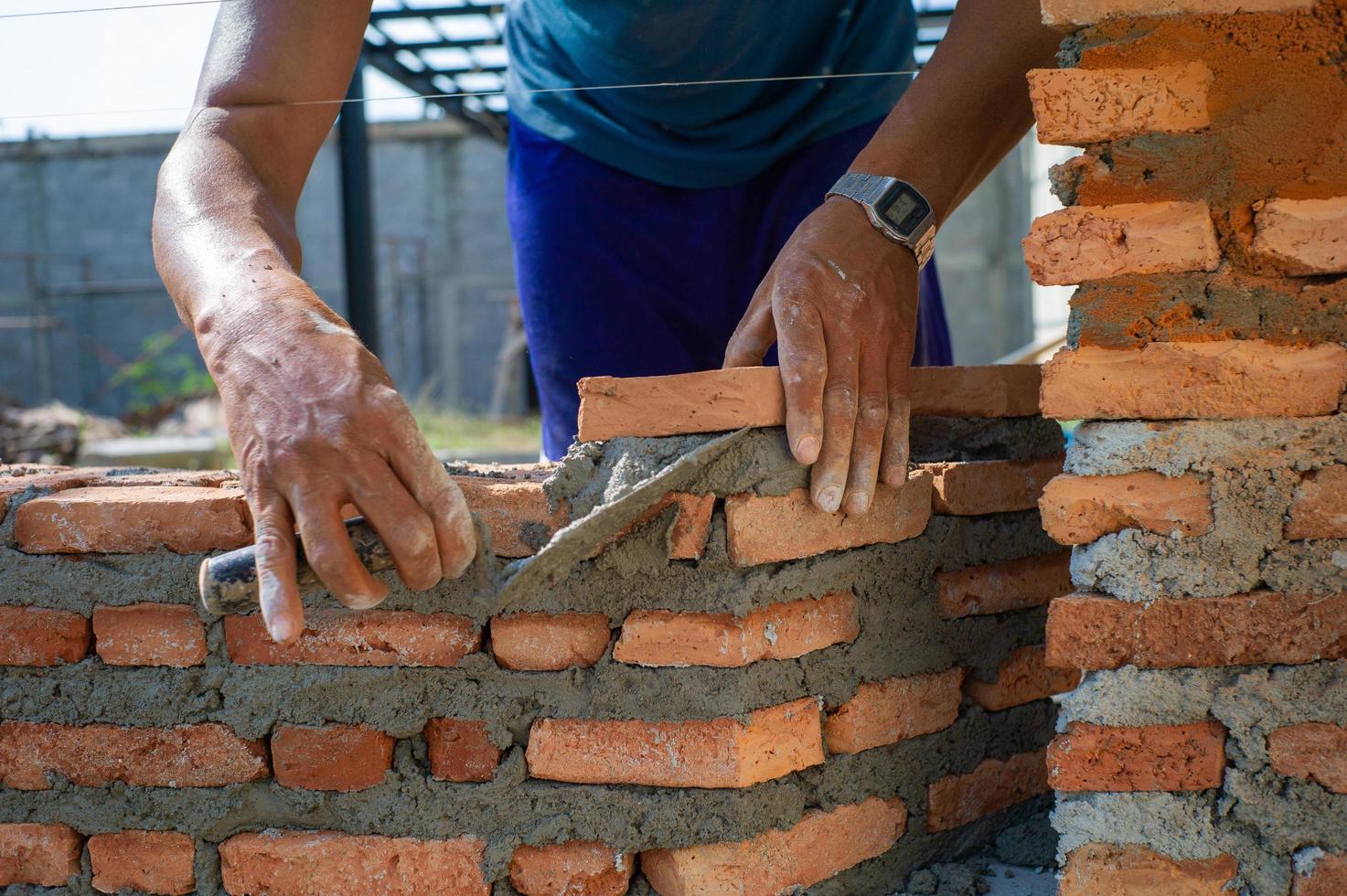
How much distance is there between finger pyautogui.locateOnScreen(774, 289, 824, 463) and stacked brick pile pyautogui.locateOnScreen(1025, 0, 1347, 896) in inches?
12.1

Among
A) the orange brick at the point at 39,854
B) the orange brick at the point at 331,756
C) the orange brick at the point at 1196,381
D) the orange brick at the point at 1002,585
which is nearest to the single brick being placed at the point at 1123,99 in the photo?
the orange brick at the point at 1196,381

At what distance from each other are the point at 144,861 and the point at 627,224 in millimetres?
1522

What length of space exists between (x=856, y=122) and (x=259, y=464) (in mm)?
1477

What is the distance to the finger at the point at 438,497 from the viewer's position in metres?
1.41

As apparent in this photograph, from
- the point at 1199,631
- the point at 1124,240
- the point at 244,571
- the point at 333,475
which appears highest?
the point at 1124,240

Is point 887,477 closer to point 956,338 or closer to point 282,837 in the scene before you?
point 282,837

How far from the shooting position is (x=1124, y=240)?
1.49 m

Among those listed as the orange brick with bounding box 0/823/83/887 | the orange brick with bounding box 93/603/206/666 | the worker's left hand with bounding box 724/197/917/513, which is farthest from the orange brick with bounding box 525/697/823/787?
the orange brick with bounding box 0/823/83/887

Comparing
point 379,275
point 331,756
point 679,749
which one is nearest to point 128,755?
point 331,756

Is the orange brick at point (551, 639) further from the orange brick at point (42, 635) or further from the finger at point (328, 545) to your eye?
the orange brick at point (42, 635)

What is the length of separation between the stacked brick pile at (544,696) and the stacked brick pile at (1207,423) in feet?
1.04

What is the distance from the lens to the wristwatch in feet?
5.69

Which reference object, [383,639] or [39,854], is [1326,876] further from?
[39,854]

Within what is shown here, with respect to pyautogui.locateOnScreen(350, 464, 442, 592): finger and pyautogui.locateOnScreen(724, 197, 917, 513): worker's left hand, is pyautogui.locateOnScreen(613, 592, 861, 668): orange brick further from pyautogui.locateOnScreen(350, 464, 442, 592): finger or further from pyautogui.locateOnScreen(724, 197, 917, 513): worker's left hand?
pyautogui.locateOnScreen(350, 464, 442, 592): finger
